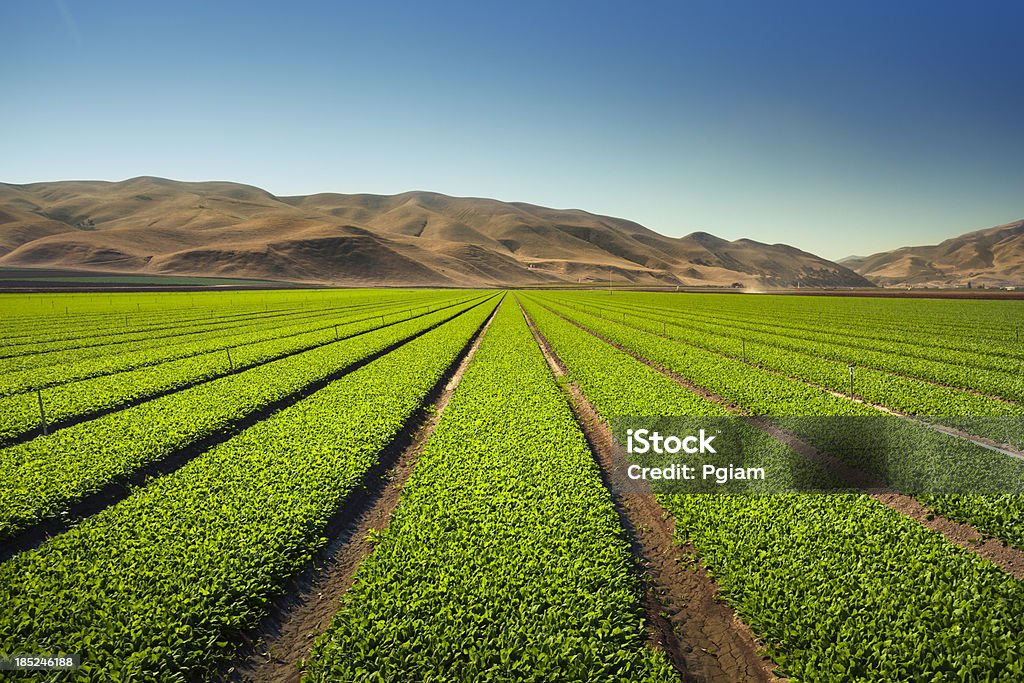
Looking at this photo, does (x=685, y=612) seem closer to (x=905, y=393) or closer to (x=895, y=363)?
(x=905, y=393)

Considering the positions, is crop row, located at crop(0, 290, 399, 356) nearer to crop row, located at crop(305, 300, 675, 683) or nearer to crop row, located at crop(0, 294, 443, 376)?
crop row, located at crop(0, 294, 443, 376)

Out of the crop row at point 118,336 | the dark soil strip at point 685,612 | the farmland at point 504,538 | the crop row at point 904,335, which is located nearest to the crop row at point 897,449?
the farmland at point 504,538

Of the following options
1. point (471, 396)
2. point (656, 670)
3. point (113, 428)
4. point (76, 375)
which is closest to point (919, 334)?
point (471, 396)

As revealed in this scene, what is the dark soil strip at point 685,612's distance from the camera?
5.65m

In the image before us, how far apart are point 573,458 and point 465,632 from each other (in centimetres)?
558

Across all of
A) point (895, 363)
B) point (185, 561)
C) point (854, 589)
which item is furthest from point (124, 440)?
point (895, 363)

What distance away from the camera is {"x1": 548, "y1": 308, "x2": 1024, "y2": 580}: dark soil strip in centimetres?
729

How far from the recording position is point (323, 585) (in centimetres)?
727

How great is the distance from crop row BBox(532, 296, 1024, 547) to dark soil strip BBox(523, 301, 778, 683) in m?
5.07

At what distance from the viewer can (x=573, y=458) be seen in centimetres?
1054

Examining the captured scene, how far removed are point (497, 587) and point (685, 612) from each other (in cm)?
275

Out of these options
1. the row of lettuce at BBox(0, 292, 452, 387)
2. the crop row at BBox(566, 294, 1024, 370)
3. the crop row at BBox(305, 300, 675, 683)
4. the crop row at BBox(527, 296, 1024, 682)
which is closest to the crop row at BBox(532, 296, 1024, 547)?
the crop row at BBox(527, 296, 1024, 682)

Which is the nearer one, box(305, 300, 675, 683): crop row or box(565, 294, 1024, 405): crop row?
box(305, 300, 675, 683): crop row

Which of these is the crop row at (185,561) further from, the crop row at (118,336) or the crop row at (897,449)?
the crop row at (118,336)
